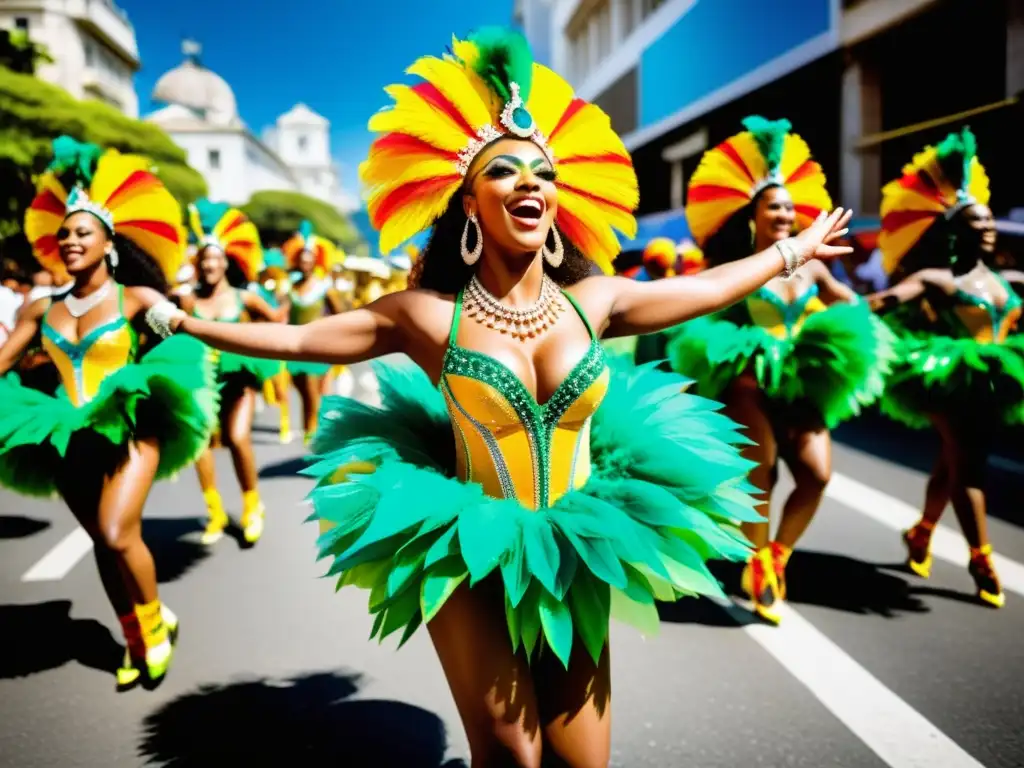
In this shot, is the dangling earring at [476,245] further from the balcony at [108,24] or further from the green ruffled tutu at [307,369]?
the balcony at [108,24]

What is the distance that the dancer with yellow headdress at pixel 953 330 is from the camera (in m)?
4.30

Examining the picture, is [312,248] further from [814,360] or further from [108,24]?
[108,24]

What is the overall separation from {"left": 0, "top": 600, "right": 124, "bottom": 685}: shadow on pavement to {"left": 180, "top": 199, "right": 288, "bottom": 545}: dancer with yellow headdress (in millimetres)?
1312

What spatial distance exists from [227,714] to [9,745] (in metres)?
0.80

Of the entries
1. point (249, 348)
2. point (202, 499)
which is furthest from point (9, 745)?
point (202, 499)

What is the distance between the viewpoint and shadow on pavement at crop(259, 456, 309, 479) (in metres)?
7.70

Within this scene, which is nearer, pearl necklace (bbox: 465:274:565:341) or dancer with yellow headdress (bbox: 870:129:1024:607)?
pearl necklace (bbox: 465:274:565:341)

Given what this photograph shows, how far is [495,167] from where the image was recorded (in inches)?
89.5

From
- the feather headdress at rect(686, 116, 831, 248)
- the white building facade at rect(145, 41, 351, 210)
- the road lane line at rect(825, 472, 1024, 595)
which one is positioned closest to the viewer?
the feather headdress at rect(686, 116, 831, 248)

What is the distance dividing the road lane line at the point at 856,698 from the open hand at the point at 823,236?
1.82 meters

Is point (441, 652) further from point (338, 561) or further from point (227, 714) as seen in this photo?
point (227, 714)

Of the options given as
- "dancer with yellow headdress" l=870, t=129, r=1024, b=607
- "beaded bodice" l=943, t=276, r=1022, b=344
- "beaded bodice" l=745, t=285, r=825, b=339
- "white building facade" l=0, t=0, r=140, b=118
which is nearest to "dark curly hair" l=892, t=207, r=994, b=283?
"dancer with yellow headdress" l=870, t=129, r=1024, b=607

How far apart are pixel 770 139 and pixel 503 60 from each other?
2.34m

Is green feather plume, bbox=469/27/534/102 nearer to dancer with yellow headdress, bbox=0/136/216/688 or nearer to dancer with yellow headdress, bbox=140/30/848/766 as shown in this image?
dancer with yellow headdress, bbox=140/30/848/766
